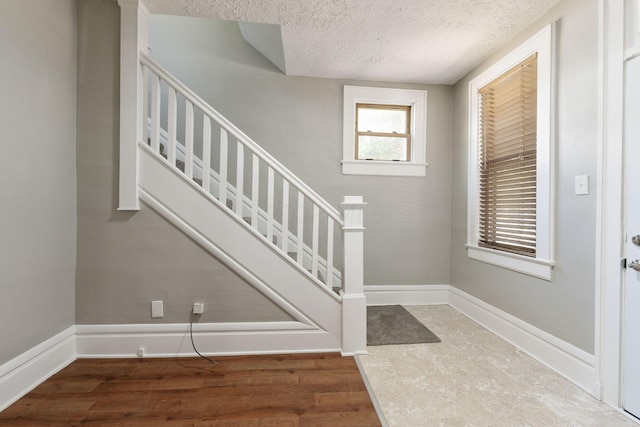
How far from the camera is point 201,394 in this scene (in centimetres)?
167

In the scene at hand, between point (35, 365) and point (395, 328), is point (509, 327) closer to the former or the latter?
point (395, 328)

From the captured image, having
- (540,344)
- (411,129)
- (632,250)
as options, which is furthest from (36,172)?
(540,344)

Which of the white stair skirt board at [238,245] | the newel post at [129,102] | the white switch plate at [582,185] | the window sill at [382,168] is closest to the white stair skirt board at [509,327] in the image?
the white switch plate at [582,185]

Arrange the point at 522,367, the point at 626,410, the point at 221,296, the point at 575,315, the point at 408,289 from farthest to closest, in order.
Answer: the point at 408,289 < the point at 221,296 < the point at 522,367 < the point at 575,315 < the point at 626,410

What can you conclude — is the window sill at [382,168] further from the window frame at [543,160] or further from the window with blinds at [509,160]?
the window frame at [543,160]

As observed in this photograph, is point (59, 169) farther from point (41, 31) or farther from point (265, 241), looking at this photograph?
point (265, 241)

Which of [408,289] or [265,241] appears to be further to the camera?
[408,289]

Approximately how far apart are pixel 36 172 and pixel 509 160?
356 centimetres

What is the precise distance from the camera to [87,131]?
2059 mm

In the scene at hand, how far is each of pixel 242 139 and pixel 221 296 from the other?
1.23m

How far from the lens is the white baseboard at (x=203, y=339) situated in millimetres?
2070

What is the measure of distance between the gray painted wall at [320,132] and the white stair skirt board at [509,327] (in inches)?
5.0

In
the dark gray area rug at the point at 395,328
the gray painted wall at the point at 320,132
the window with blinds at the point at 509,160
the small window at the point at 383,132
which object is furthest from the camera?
the small window at the point at 383,132

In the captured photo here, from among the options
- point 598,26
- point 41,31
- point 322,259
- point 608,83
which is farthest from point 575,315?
point 41,31
